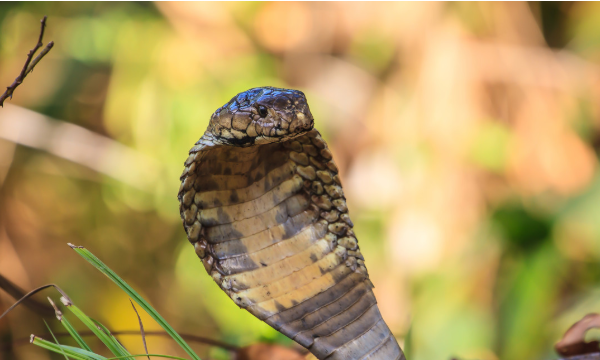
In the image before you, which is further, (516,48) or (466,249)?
(516,48)

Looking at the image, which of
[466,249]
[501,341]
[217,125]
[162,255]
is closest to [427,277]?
[466,249]

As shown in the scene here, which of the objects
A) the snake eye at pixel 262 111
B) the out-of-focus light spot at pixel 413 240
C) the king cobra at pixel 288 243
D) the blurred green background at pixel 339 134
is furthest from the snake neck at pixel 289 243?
the out-of-focus light spot at pixel 413 240

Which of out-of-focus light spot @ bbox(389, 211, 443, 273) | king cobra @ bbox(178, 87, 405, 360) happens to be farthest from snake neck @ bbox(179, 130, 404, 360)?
out-of-focus light spot @ bbox(389, 211, 443, 273)

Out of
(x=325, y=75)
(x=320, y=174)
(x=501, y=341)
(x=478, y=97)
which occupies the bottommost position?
(x=501, y=341)

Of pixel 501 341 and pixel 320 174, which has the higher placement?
pixel 320 174

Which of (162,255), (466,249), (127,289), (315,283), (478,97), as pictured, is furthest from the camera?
(162,255)

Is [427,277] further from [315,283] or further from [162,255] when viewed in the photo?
[315,283]
